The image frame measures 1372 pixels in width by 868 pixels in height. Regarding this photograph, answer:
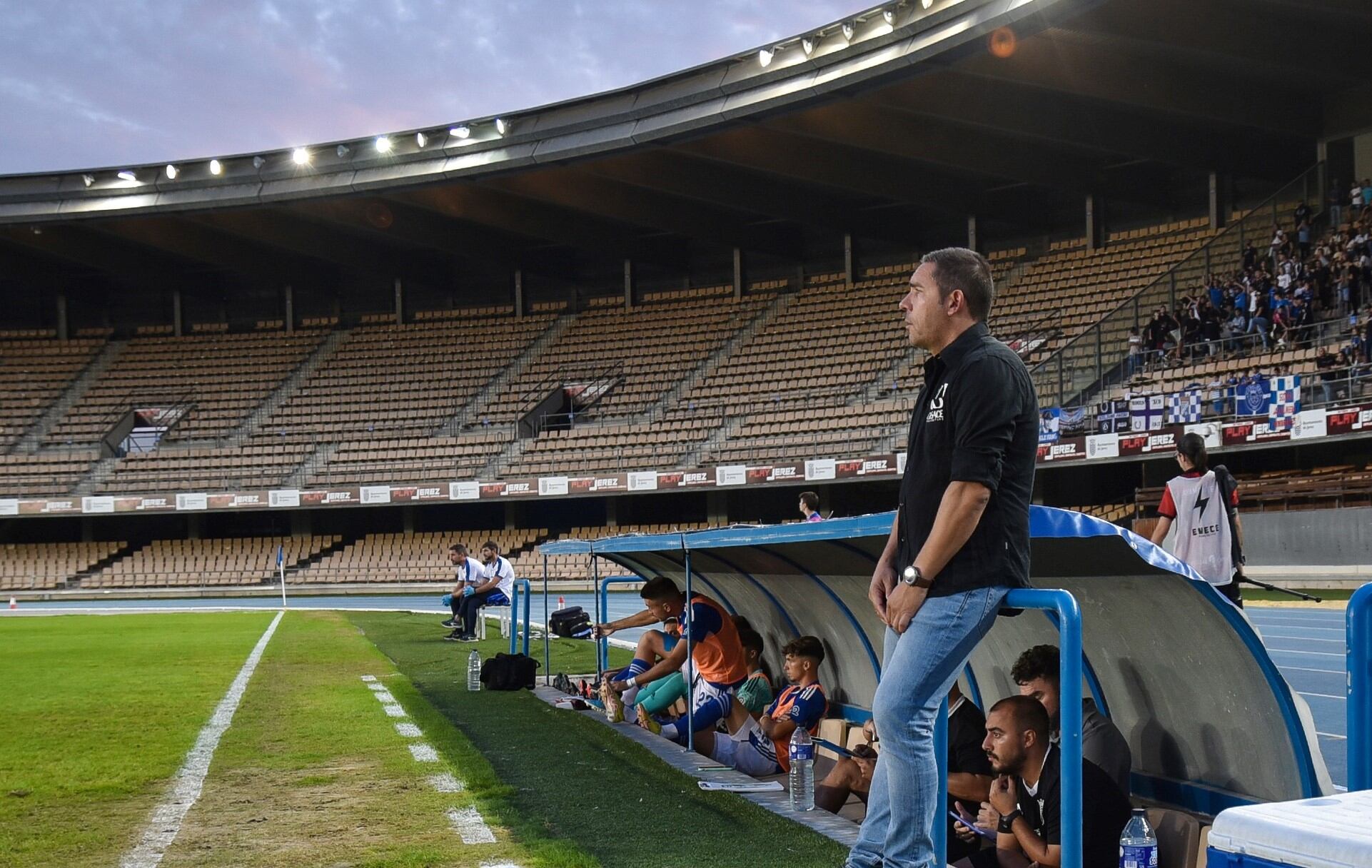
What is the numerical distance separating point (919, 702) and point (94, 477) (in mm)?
47611

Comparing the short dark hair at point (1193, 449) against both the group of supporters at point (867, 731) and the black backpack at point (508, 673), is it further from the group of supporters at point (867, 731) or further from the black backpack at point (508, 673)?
the black backpack at point (508, 673)

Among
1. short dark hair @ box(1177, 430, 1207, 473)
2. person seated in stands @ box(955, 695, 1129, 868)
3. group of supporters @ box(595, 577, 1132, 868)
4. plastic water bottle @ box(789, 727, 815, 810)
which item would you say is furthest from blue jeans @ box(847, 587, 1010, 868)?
short dark hair @ box(1177, 430, 1207, 473)

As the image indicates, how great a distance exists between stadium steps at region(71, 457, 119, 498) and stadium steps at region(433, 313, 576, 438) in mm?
12123

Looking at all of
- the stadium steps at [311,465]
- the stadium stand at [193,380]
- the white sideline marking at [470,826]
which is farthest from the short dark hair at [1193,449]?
the stadium stand at [193,380]

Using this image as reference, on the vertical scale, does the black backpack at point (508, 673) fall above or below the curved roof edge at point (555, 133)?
below

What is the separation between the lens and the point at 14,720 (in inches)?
449

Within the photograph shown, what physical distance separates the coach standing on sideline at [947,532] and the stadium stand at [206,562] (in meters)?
42.0

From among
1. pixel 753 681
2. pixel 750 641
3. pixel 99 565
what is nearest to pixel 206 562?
pixel 99 565

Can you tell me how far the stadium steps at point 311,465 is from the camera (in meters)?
44.2

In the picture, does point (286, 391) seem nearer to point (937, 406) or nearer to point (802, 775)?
point (802, 775)

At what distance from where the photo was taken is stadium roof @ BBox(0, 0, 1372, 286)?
96.7 ft

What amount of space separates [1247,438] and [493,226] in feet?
93.6

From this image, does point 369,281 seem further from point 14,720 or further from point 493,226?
point 14,720

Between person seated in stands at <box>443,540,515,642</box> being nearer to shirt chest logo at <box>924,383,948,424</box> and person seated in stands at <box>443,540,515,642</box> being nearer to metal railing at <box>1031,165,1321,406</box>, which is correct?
metal railing at <box>1031,165,1321,406</box>
